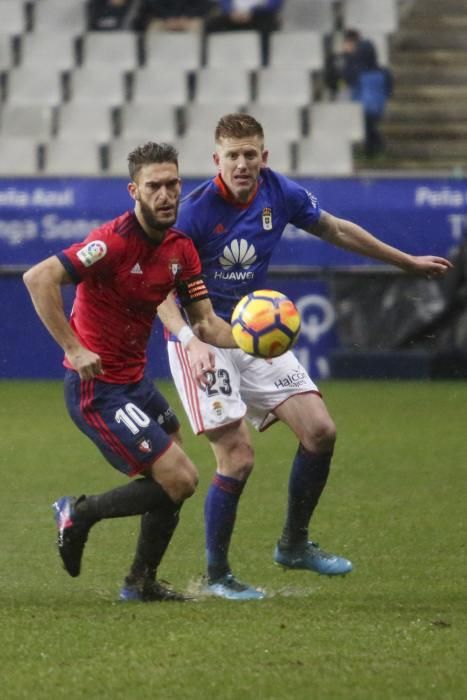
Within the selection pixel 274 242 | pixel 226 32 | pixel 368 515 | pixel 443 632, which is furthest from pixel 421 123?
pixel 443 632

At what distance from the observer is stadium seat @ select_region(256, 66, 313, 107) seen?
19.6 metres

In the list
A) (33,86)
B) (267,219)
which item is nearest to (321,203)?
(33,86)

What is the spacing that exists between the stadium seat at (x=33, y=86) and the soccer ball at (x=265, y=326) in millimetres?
13896

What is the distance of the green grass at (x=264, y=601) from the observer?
5.03 m

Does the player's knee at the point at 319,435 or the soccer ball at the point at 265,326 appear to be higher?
the soccer ball at the point at 265,326

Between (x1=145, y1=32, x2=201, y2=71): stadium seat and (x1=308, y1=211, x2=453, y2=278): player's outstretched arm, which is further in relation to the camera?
(x1=145, y1=32, x2=201, y2=71): stadium seat

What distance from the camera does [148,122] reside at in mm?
19375

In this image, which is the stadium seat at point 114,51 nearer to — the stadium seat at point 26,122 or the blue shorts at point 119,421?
the stadium seat at point 26,122

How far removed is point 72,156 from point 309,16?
3.86 metres

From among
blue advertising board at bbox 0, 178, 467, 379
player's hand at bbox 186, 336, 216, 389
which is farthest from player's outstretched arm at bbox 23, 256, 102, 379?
blue advertising board at bbox 0, 178, 467, 379

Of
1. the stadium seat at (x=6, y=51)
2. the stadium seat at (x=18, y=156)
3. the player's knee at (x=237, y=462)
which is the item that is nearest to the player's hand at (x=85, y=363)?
the player's knee at (x=237, y=462)

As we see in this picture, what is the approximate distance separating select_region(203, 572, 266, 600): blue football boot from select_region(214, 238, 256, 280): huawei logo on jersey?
1326 mm

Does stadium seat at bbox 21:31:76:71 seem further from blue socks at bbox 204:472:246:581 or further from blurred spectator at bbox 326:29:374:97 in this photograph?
blue socks at bbox 204:472:246:581

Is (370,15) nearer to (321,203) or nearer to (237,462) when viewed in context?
(321,203)
